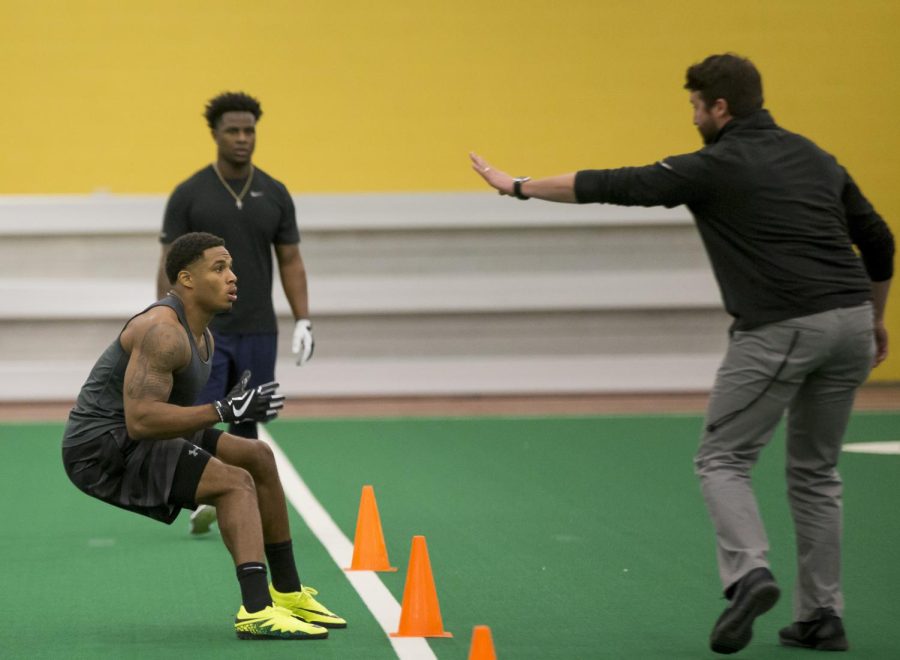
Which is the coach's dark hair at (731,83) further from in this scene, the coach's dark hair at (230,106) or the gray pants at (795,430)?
the coach's dark hair at (230,106)

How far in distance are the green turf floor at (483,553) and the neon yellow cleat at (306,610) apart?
0.10m

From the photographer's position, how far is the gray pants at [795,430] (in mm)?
5621

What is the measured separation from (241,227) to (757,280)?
383 cm

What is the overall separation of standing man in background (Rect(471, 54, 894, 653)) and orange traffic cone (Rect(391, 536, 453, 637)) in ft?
3.62

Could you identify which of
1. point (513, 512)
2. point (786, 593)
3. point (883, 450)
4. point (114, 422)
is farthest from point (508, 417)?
point (114, 422)

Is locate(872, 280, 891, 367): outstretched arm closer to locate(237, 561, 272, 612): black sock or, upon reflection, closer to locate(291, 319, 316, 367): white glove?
locate(237, 561, 272, 612): black sock

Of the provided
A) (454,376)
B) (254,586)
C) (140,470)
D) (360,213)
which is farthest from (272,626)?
(360,213)

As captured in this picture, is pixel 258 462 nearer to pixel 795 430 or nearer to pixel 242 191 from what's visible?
pixel 795 430

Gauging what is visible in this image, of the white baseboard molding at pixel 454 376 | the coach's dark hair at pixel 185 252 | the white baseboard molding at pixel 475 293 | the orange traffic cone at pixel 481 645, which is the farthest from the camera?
the white baseboard molding at pixel 475 293

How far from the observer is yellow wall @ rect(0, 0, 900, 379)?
52.2 feet

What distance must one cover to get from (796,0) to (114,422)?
469 inches

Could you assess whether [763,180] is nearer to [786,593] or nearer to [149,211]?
[786,593]

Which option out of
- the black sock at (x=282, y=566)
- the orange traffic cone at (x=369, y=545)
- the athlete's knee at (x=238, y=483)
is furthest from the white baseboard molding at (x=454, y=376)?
the athlete's knee at (x=238, y=483)

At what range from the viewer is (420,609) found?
607 cm
